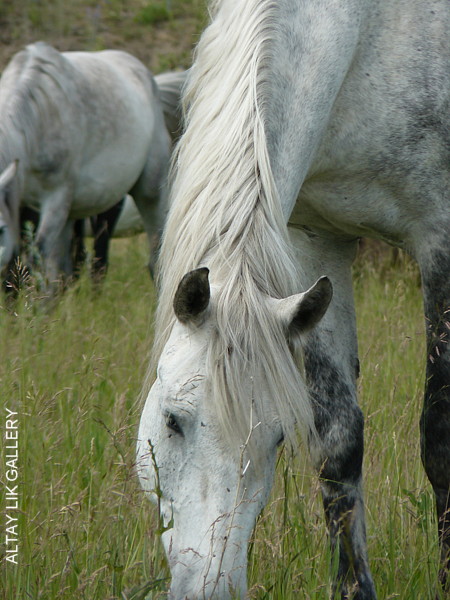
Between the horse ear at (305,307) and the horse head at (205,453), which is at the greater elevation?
the horse ear at (305,307)

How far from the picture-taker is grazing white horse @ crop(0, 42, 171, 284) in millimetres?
5754

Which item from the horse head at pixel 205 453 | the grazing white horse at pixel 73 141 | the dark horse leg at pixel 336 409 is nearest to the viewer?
the horse head at pixel 205 453

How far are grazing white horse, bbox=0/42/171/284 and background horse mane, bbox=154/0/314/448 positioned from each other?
2.99 m

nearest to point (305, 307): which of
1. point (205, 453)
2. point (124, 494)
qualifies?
point (205, 453)

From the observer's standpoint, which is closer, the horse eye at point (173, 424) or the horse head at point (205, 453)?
the horse head at point (205, 453)

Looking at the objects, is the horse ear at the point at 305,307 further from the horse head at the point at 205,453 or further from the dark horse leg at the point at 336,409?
the dark horse leg at the point at 336,409

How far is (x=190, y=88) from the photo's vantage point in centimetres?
254

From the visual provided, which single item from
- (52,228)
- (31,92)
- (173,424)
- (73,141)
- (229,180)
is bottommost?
(52,228)

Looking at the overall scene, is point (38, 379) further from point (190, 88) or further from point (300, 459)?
point (300, 459)

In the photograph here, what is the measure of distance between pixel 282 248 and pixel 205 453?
475 millimetres

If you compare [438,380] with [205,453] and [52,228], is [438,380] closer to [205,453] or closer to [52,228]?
[205,453]

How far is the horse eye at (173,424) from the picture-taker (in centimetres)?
190

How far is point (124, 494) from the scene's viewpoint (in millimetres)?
1956

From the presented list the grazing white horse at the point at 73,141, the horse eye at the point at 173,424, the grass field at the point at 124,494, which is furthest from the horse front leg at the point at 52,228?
the horse eye at the point at 173,424
